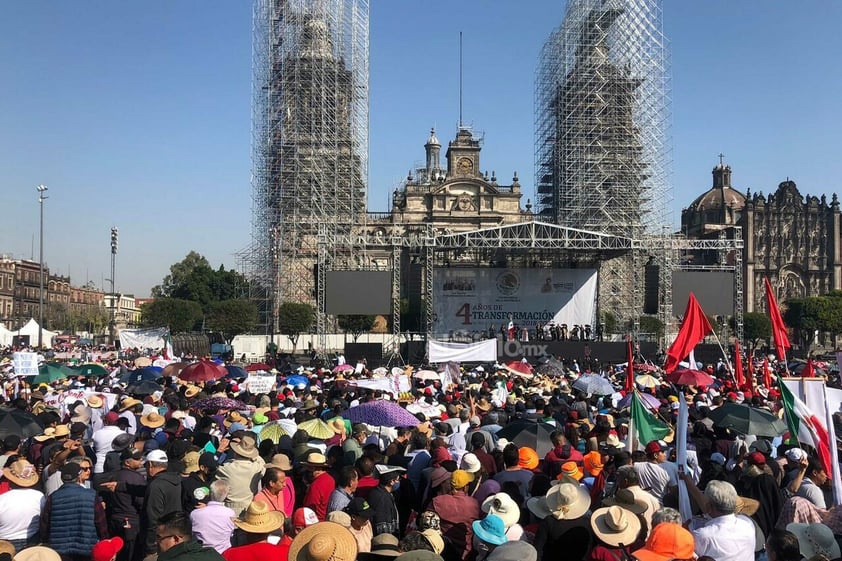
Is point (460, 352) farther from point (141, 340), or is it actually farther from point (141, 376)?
point (141, 340)

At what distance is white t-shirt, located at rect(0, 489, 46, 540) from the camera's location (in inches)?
264

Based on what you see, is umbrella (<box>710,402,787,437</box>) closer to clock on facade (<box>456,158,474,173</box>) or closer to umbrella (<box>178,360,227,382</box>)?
umbrella (<box>178,360,227,382</box>)

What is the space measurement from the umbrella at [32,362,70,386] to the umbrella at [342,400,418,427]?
11140 mm

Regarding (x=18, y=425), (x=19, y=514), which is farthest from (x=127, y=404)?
(x=19, y=514)

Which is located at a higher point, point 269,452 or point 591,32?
point 591,32

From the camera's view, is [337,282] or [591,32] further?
[591,32]

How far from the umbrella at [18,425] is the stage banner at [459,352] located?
13.9m

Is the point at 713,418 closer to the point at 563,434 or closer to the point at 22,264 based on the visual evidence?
the point at 563,434

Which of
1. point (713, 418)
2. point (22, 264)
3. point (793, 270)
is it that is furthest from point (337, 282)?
point (22, 264)

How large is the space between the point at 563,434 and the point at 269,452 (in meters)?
3.29

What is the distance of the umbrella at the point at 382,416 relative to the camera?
34.6ft

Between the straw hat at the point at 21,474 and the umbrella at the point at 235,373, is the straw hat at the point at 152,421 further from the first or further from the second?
the umbrella at the point at 235,373

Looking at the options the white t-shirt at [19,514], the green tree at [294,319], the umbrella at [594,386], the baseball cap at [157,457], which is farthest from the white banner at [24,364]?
the green tree at [294,319]

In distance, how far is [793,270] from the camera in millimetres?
77938
